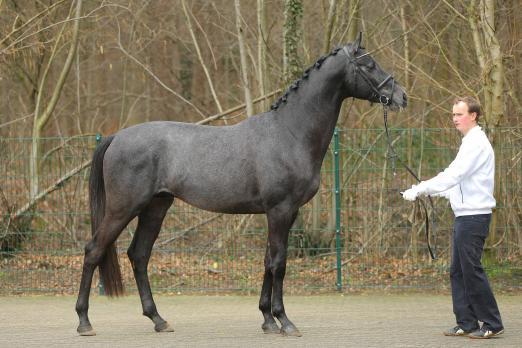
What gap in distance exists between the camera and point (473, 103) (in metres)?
7.68

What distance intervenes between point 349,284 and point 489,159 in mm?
4610

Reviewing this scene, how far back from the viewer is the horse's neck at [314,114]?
8.14 meters

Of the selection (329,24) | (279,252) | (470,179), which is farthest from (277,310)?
(329,24)

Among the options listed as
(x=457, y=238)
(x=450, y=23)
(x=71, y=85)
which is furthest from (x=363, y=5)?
(x=71, y=85)

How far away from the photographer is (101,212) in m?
8.55

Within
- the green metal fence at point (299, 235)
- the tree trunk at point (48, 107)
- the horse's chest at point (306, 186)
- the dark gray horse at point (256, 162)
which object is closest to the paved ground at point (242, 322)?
the dark gray horse at point (256, 162)

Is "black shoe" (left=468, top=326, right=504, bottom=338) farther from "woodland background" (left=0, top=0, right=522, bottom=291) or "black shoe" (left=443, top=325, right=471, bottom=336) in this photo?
"woodland background" (left=0, top=0, right=522, bottom=291)

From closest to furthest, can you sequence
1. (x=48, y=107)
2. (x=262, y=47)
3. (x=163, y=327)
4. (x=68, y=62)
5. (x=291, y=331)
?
1. (x=291, y=331)
2. (x=163, y=327)
3. (x=262, y=47)
4. (x=68, y=62)
5. (x=48, y=107)

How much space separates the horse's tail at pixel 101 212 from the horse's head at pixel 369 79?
7.66 ft

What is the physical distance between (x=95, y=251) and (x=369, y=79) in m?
2.93

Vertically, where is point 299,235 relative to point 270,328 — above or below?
above

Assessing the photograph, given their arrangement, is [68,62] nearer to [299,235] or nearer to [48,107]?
[48,107]

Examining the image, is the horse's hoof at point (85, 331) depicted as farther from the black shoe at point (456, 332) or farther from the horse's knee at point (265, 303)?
the black shoe at point (456, 332)

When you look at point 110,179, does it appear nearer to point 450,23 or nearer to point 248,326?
point 248,326
